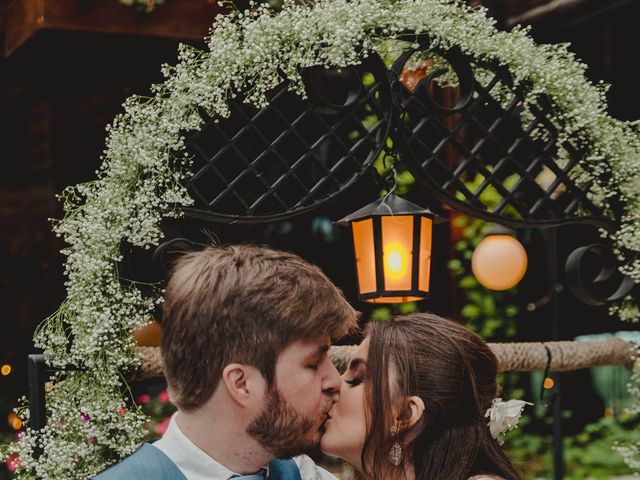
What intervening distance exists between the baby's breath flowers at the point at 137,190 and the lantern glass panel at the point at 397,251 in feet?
1.95

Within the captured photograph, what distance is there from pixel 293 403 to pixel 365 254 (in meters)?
1.16

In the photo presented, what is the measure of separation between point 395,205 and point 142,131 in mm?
934

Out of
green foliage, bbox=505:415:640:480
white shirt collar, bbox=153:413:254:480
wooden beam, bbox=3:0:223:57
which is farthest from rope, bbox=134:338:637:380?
green foliage, bbox=505:415:640:480

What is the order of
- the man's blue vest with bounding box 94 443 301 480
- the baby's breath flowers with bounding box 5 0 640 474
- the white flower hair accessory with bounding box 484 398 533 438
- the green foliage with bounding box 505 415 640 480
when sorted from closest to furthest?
the man's blue vest with bounding box 94 443 301 480
the white flower hair accessory with bounding box 484 398 533 438
the baby's breath flowers with bounding box 5 0 640 474
the green foliage with bounding box 505 415 640 480

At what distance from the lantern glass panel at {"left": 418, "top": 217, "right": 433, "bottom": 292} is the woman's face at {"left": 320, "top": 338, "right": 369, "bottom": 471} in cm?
66

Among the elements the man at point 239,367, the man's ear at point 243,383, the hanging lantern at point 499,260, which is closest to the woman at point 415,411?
the man at point 239,367

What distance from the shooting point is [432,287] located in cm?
664

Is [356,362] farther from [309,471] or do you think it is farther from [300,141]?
[300,141]

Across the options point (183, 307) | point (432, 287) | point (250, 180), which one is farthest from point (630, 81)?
point (183, 307)

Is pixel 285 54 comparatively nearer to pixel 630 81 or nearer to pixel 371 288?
pixel 371 288

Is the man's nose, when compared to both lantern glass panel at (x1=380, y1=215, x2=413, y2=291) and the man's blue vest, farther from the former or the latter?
lantern glass panel at (x1=380, y1=215, x2=413, y2=291)

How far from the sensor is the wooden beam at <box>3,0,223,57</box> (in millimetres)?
4531

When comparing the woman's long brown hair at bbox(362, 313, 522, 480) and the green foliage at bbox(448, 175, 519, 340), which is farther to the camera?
the green foliage at bbox(448, 175, 519, 340)

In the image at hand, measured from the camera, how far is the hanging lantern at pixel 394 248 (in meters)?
3.04
